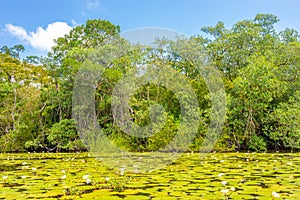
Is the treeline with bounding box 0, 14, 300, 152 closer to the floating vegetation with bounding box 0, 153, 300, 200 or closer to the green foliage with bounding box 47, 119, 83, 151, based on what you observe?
the green foliage with bounding box 47, 119, 83, 151

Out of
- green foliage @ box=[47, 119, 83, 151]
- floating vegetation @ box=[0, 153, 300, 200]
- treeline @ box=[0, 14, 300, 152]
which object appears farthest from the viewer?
green foliage @ box=[47, 119, 83, 151]

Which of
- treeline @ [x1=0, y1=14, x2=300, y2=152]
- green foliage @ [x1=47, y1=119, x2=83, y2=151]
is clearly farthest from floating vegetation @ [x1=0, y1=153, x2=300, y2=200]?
green foliage @ [x1=47, y1=119, x2=83, y2=151]

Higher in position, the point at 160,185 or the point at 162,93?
the point at 162,93

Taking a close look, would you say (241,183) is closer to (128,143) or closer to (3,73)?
(128,143)

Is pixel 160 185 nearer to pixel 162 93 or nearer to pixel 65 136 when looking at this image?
pixel 162 93

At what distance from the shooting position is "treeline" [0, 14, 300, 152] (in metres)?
11.0

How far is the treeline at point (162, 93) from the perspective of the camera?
36.0 ft

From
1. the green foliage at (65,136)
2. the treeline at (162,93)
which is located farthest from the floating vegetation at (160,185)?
the green foliage at (65,136)

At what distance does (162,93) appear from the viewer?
1163 centimetres

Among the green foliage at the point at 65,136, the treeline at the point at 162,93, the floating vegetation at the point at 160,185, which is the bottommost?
the floating vegetation at the point at 160,185

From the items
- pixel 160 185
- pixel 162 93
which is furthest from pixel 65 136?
pixel 160 185

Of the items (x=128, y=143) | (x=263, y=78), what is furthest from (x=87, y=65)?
(x=263, y=78)

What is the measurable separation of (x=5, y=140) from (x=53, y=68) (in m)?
3.39

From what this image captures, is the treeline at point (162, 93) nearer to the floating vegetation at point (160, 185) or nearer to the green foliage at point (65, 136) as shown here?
the green foliage at point (65, 136)
